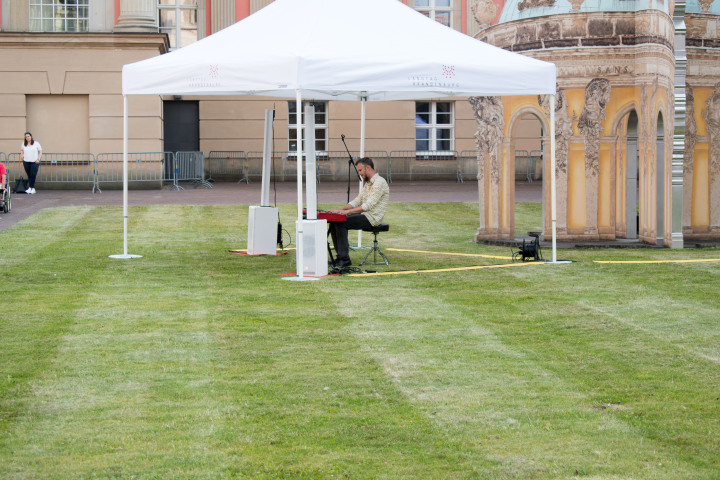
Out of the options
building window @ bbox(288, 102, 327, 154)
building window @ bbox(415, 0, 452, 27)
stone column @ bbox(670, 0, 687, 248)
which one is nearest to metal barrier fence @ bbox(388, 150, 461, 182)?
building window @ bbox(288, 102, 327, 154)

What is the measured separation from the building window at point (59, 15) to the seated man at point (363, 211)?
20.2 metres

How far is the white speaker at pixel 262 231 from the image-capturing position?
630 inches

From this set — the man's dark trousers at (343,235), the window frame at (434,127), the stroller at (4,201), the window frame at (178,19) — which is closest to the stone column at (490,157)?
the man's dark trousers at (343,235)

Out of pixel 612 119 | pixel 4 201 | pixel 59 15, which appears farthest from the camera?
pixel 59 15

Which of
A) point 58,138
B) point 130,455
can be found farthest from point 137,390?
point 58,138

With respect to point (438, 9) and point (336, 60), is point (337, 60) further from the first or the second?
point (438, 9)

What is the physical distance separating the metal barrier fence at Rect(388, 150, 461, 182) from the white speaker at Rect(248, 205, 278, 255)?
67.2 ft

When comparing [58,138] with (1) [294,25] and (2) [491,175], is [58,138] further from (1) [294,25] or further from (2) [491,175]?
(1) [294,25]

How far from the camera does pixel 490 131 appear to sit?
18531 millimetres

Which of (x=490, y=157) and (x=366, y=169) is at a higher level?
(x=490, y=157)

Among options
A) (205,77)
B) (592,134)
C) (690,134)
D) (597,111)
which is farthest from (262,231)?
(690,134)

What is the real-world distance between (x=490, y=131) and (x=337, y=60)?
638 centimetres

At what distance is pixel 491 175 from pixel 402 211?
613 centimetres

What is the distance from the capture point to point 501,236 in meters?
18.5
